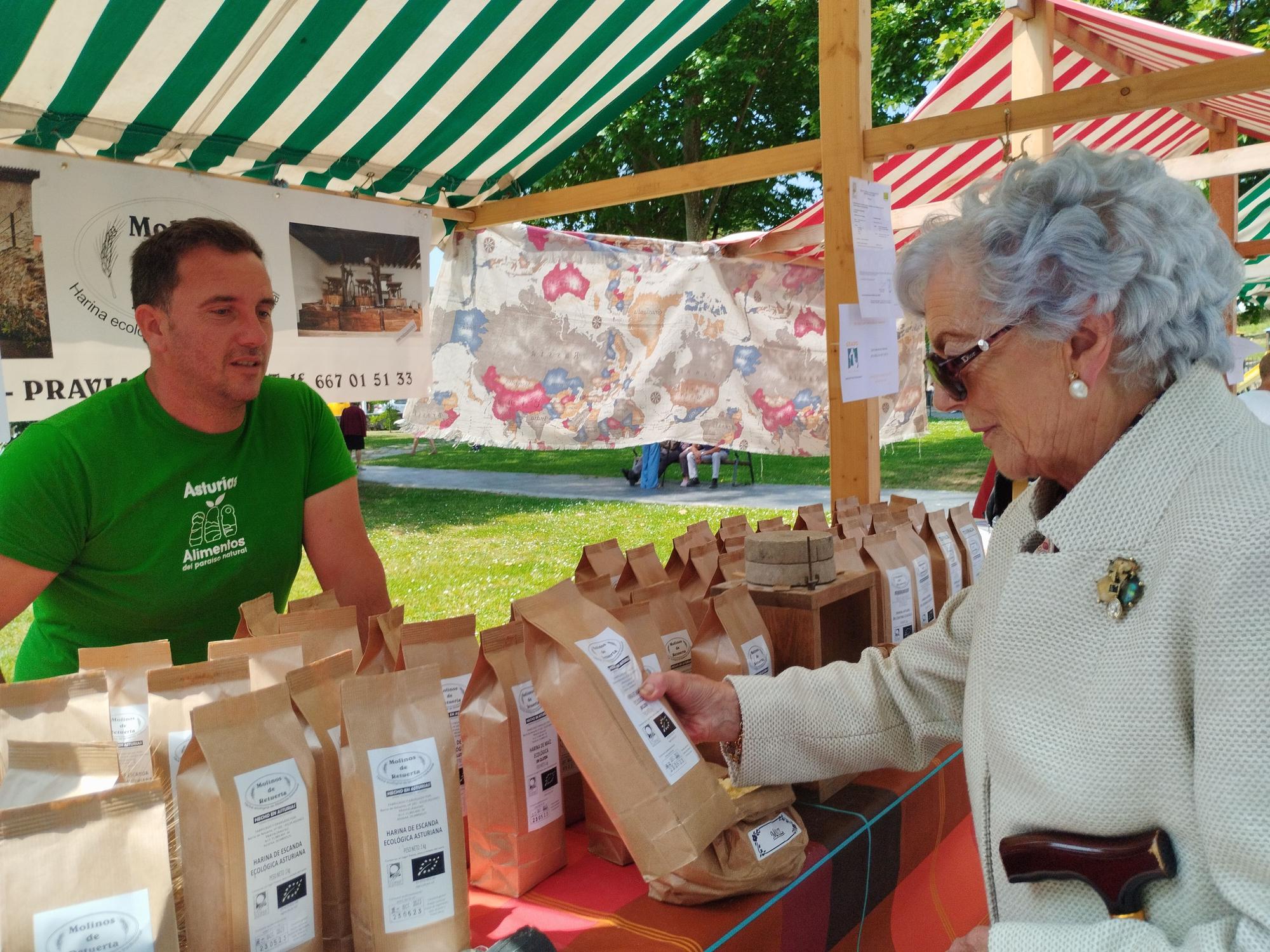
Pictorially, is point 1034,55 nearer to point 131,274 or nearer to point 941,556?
point 941,556

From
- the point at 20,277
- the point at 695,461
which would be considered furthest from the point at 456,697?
the point at 695,461

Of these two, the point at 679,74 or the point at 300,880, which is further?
the point at 679,74

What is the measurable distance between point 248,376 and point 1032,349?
1.57 metres

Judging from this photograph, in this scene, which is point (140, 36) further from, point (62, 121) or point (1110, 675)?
point (1110, 675)

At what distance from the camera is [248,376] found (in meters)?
2.03

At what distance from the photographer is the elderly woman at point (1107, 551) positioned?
963 mm

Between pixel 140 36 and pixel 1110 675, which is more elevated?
pixel 140 36

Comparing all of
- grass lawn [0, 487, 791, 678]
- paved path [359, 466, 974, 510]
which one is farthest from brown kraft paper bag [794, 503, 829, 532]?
paved path [359, 466, 974, 510]

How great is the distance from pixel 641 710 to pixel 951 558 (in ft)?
4.02

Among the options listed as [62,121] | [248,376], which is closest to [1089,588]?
[248,376]

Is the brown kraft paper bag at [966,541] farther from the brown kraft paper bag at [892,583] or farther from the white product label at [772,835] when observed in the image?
the white product label at [772,835]

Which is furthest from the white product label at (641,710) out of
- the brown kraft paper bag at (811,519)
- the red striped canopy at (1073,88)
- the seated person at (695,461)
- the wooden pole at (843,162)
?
the seated person at (695,461)

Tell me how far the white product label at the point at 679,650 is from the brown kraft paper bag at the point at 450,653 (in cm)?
36

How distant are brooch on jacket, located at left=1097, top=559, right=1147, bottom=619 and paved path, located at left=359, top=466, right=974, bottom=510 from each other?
26.8ft
